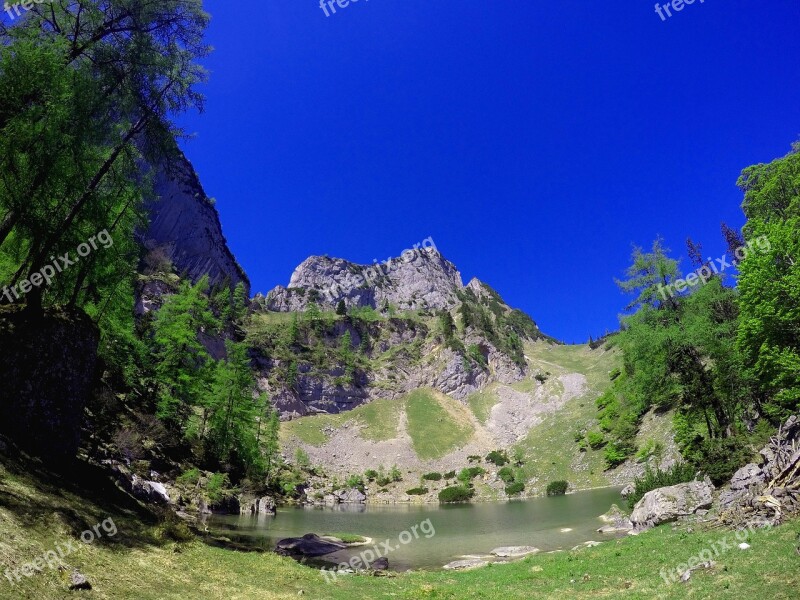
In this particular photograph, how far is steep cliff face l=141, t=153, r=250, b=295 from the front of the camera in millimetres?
125312

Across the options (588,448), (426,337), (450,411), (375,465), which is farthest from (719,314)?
(426,337)

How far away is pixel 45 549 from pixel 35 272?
12.1 meters

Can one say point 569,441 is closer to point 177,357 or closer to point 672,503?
point 672,503

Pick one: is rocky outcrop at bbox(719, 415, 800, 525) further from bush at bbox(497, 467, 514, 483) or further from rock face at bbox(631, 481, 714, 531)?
bush at bbox(497, 467, 514, 483)

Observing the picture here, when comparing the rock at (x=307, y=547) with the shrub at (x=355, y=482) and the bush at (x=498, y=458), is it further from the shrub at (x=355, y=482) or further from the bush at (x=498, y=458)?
the bush at (x=498, y=458)

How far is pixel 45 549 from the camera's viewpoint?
30.3ft

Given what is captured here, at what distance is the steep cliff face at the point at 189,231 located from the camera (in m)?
125

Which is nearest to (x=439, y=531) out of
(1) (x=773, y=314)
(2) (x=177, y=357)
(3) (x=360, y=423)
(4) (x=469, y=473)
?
(2) (x=177, y=357)

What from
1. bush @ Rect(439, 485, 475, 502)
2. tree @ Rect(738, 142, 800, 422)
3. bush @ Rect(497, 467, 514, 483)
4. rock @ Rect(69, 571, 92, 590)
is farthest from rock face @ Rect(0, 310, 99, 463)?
bush @ Rect(497, 467, 514, 483)

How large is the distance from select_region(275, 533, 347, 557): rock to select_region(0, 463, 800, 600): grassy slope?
8804 mm

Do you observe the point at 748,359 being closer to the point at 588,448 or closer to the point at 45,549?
the point at 45,549

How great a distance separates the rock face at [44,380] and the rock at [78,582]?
28.2ft
